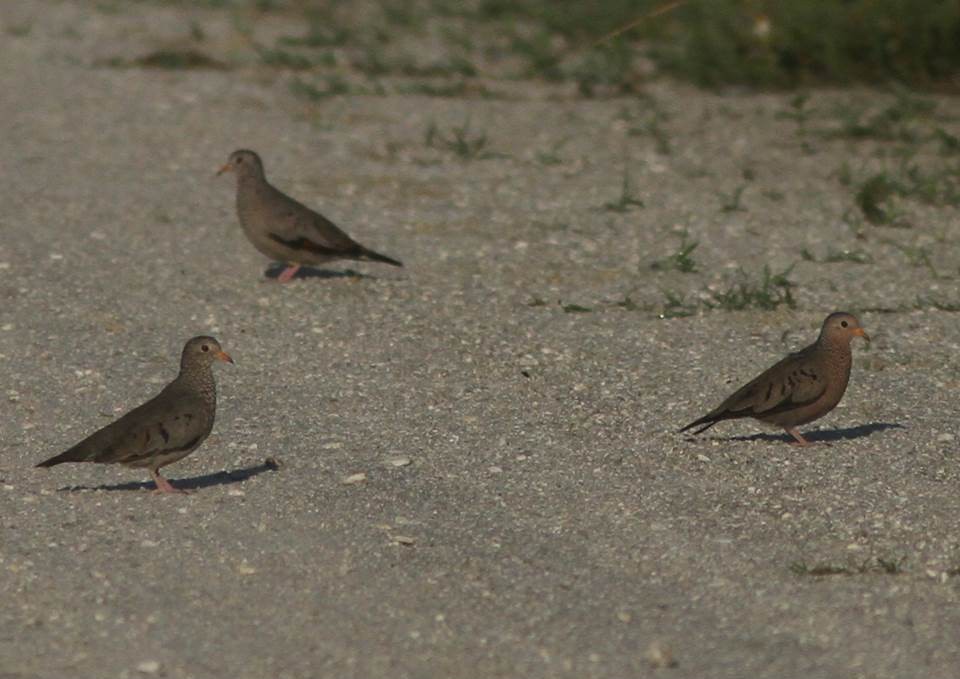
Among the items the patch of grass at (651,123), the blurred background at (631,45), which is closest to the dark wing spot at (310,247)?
the patch of grass at (651,123)

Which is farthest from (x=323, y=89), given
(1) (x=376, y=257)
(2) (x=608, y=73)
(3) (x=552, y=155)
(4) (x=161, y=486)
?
(4) (x=161, y=486)

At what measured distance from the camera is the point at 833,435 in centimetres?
920

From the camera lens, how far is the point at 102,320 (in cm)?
1101

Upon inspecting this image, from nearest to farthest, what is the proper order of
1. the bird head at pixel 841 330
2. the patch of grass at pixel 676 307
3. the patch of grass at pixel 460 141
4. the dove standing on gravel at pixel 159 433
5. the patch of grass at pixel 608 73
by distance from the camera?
1. the dove standing on gravel at pixel 159 433
2. the bird head at pixel 841 330
3. the patch of grass at pixel 676 307
4. the patch of grass at pixel 460 141
5. the patch of grass at pixel 608 73

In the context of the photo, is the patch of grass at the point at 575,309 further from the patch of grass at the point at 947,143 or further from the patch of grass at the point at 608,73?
the patch of grass at the point at 608,73

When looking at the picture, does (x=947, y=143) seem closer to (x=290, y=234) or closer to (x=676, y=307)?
(x=676, y=307)

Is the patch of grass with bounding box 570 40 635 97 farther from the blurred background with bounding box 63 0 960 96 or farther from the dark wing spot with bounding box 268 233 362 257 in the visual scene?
the dark wing spot with bounding box 268 233 362 257

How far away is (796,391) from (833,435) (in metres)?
0.56

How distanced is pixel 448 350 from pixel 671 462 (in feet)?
7.04

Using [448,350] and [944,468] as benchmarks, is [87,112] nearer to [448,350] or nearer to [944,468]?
[448,350]

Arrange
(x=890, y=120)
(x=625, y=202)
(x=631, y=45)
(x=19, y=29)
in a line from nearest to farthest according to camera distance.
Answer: (x=625, y=202) < (x=890, y=120) < (x=631, y=45) < (x=19, y=29)

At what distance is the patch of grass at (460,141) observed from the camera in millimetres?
15078

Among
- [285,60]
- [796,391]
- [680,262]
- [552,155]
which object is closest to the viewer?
[796,391]

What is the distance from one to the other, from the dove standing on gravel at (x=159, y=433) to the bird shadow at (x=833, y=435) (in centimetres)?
249
